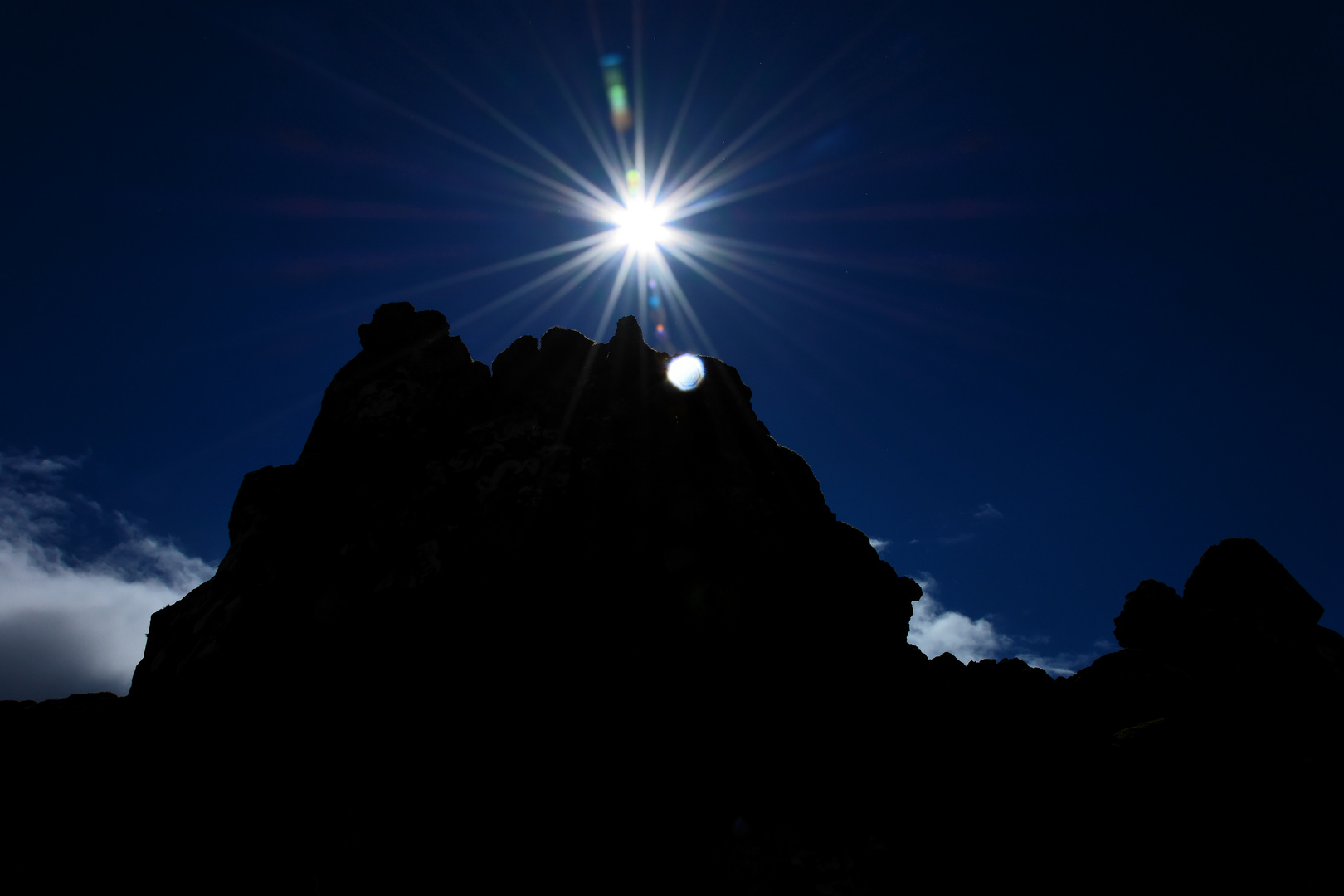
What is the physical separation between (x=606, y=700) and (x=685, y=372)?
73.1ft

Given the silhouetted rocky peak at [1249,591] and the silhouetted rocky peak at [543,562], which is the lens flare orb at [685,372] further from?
the silhouetted rocky peak at [1249,591]

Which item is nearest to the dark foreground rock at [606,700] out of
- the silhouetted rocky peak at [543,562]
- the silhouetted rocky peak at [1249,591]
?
the silhouetted rocky peak at [543,562]

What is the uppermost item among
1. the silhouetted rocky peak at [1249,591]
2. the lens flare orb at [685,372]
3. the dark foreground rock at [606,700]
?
the lens flare orb at [685,372]

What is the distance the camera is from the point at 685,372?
136 feet

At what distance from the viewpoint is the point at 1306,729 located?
26609mm

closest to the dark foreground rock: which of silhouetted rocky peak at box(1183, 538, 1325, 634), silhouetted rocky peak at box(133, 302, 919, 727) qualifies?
silhouetted rocky peak at box(133, 302, 919, 727)

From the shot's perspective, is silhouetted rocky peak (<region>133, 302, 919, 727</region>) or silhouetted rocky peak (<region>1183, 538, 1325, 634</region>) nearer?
silhouetted rocky peak (<region>133, 302, 919, 727</region>)

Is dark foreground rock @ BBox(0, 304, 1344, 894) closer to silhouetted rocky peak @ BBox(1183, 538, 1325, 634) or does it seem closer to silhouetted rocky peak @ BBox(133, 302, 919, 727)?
silhouetted rocky peak @ BBox(133, 302, 919, 727)

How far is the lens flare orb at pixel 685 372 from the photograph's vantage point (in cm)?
4028

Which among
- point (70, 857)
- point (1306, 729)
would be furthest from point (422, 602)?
point (1306, 729)

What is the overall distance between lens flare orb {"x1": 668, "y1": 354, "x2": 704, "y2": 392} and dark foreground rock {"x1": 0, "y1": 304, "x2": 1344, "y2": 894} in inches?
33.9

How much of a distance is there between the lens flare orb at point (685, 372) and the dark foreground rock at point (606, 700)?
2.82 feet

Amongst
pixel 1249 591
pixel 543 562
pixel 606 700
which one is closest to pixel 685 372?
pixel 543 562

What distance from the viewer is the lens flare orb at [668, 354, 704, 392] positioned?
132ft
